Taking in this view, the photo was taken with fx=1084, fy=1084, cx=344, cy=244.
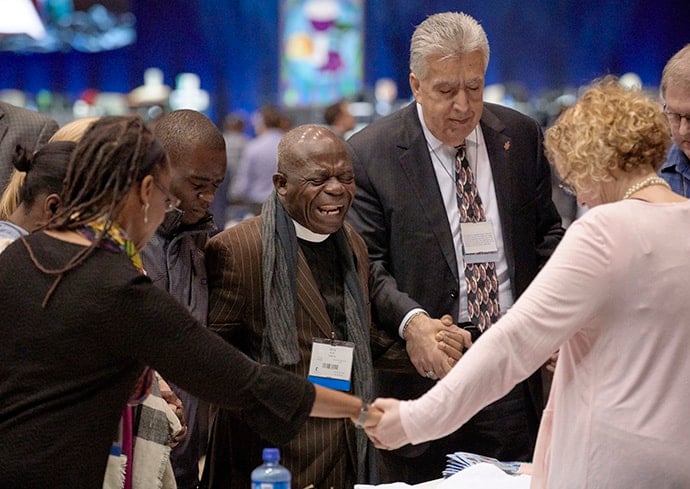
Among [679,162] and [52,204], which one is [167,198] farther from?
[679,162]

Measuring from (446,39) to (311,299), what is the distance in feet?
3.53

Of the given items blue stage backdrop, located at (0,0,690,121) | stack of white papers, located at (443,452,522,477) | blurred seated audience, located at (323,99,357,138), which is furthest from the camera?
blue stage backdrop, located at (0,0,690,121)

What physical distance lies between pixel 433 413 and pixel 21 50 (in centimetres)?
1757

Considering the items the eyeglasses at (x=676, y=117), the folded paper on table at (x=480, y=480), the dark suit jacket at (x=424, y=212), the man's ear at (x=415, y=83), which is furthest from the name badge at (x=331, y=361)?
the eyeglasses at (x=676, y=117)

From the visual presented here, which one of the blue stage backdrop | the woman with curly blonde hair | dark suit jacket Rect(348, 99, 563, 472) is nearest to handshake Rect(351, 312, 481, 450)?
dark suit jacket Rect(348, 99, 563, 472)

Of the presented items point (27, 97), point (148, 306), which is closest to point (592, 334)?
point (148, 306)

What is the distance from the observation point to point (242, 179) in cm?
1046

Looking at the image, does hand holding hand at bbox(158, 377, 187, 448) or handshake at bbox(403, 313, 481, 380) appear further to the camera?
handshake at bbox(403, 313, 481, 380)

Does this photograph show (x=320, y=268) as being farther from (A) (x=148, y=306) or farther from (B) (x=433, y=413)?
(A) (x=148, y=306)

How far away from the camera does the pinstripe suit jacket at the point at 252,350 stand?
3037 mm

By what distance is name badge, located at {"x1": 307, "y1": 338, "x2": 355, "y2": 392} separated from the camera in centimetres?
307

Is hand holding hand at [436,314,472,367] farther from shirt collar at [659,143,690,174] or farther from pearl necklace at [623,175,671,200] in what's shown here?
shirt collar at [659,143,690,174]

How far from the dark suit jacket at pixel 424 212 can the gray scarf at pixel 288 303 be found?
0.92 feet

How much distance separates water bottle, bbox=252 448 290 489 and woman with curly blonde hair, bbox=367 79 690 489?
37 cm
